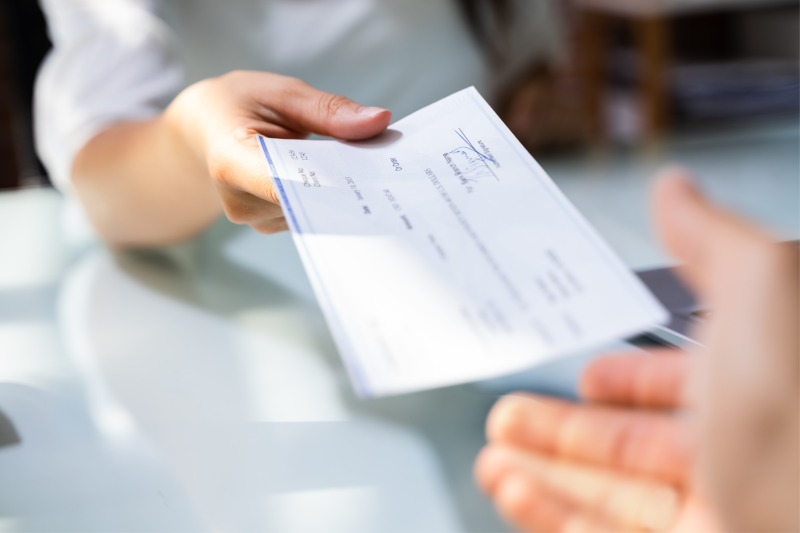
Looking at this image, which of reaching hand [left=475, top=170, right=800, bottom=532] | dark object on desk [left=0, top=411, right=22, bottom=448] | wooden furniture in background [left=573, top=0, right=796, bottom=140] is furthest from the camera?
wooden furniture in background [left=573, top=0, right=796, bottom=140]

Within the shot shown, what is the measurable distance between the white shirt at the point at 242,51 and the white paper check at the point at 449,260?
0.23 ft

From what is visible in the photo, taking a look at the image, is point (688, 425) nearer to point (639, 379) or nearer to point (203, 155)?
point (639, 379)

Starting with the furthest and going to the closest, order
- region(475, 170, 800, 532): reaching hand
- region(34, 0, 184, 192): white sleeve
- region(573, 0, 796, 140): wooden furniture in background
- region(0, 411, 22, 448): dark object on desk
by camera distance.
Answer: region(573, 0, 796, 140): wooden furniture in background, region(34, 0, 184, 192): white sleeve, region(0, 411, 22, 448): dark object on desk, region(475, 170, 800, 532): reaching hand

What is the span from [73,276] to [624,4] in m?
1.31

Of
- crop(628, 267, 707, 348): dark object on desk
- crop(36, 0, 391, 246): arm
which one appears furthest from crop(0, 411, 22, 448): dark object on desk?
crop(628, 267, 707, 348): dark object on desk

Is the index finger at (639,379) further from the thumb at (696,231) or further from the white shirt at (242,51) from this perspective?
the white shirt at (242,51)

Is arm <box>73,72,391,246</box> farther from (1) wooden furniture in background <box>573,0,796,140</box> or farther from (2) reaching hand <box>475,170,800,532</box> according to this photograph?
(1) wooden furniture in background <box>573,0,796,140</box>

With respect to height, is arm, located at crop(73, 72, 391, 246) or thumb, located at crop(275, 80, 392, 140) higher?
thumb, located at crop(275, 80, 392, 140)

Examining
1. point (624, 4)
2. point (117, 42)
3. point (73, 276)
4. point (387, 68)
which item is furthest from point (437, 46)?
point (624, 4)

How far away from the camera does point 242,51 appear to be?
2.03ft

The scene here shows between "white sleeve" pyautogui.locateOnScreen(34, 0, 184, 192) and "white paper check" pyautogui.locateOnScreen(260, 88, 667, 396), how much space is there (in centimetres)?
30

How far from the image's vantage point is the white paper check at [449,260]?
0.17 meters

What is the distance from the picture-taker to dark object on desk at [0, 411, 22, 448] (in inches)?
10.2
